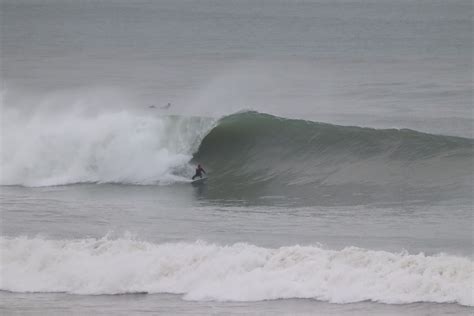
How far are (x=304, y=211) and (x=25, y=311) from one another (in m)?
6.70

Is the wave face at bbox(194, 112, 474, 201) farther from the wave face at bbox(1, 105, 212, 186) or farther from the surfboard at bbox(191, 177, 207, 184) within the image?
the wave face at bbox(1, 105, 212, 186)

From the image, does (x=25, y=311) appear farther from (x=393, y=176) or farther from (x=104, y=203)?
(x=393, y=176)

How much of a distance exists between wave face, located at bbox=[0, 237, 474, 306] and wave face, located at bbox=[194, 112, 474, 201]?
16.8 feet

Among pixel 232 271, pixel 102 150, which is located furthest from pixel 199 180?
pixel 232 271

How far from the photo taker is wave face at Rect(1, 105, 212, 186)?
77.7 feet

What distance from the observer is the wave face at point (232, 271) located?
14.9 metres

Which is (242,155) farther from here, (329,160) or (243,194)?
(243,194)

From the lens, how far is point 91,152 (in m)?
24.5

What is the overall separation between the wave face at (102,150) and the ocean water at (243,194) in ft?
0.16

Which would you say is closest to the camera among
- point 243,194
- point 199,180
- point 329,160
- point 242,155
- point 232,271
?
point 232,271

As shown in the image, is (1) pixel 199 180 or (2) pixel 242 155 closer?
(1) pixel 199 180

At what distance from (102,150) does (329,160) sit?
17.5ft

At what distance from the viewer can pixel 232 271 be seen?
1595 cm

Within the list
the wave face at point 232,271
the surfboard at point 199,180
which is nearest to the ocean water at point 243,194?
the wave face at point 232,271
